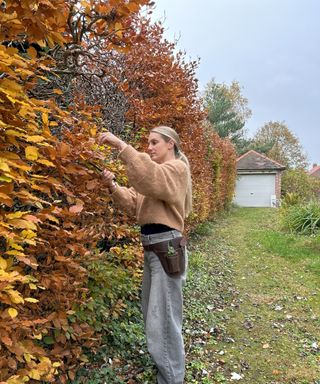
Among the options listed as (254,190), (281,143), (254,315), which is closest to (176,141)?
(254,315)

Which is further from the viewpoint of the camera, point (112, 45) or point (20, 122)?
point (112, 45)

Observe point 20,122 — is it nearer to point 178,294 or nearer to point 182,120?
point 178,294

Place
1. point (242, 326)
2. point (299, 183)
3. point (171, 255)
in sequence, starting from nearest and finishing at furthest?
point (171, 255) < point (242, 326) < point (299, 183)

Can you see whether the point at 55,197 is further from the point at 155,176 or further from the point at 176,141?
the point at 176,141

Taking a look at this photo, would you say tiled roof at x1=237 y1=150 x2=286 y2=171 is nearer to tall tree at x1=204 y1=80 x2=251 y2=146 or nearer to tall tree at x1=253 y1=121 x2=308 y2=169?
tall tree at x1=204 y1=80 x2=251 y2=146

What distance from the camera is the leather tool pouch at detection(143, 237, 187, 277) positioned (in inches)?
108

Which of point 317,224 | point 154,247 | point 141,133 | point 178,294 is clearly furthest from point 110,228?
point 317,224

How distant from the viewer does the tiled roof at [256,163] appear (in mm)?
27819

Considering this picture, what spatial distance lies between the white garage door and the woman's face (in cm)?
2535

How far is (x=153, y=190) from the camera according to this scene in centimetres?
252

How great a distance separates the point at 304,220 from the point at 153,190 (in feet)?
31.8

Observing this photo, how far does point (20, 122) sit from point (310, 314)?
4.62 metres

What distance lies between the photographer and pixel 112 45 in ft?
8.70

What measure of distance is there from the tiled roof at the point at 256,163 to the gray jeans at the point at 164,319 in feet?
85.5
